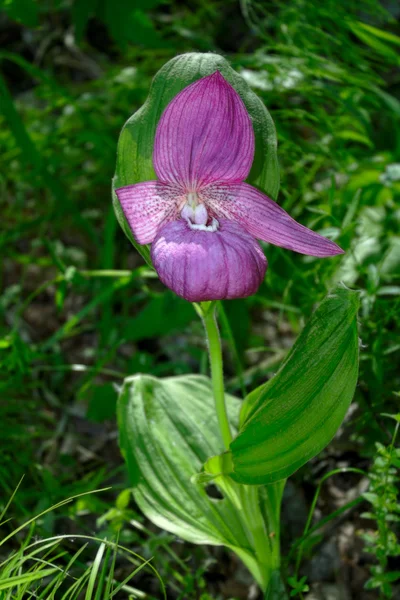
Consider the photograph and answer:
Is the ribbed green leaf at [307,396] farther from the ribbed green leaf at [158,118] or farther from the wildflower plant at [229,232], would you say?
the ribbed green leaf at [158,118]

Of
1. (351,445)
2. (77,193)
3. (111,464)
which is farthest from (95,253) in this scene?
(351,445)

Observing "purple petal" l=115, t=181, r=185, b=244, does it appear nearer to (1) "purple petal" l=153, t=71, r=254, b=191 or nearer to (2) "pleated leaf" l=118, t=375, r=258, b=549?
(1) "purple petal" l=153, t=71, r=254, b=191

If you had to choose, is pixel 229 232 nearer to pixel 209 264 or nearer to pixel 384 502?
pixel 209 264

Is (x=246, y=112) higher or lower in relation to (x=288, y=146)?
higher

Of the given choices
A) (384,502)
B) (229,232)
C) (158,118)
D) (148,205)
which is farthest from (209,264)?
(384,502)

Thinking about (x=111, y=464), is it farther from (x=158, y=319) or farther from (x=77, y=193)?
(x=77, y=193)

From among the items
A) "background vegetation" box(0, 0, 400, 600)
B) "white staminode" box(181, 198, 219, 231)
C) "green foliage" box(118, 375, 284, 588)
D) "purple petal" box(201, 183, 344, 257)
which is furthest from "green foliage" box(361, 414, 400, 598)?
"white staminode" box(181, 198, 219, 231)
